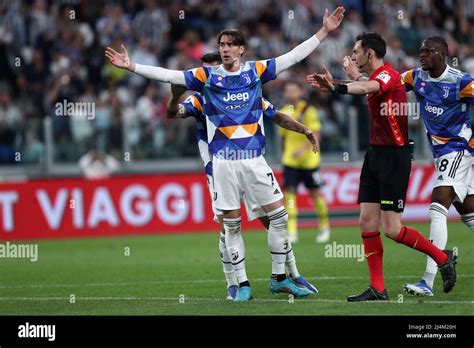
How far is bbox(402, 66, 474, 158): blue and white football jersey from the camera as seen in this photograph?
36.2ft

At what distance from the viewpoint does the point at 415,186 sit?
2130 cm

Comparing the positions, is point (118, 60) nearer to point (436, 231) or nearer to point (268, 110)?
point (268, 110)

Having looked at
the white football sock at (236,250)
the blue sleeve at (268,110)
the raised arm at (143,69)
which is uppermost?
the raised arm at (143,69)

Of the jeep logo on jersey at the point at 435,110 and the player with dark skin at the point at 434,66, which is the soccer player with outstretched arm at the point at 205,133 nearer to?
the player with dark skin at the point at 434,66

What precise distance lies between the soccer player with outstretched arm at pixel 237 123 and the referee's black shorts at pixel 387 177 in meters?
1.02

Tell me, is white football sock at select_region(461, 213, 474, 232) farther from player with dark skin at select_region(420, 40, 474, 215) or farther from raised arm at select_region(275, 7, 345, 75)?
raised arm at select_region(275, 7, 345, 75)

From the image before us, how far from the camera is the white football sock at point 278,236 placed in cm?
1091

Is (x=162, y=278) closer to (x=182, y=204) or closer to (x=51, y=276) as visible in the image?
(x=51, y=276)

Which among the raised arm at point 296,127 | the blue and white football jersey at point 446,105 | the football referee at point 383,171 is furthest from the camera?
the raised arm at point 296,127

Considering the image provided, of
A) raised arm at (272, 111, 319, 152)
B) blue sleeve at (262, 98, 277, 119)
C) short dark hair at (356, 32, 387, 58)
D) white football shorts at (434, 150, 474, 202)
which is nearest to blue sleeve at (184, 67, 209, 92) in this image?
blue sleeve at (262, 98, 277, 119)

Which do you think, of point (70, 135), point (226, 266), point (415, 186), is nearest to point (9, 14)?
point (70, 135)

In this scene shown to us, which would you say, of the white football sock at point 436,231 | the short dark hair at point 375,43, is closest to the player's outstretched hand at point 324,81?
the short dark hair at point 375,43

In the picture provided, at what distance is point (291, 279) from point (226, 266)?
2.60 feet

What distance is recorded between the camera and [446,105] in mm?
11094
